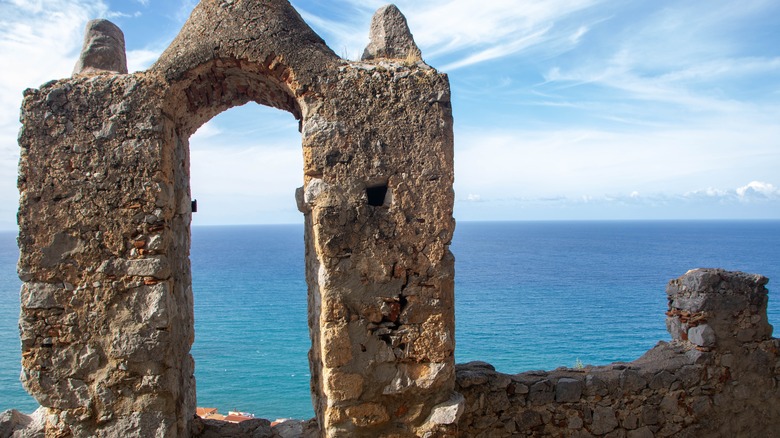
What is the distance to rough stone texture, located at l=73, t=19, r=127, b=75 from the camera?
13.9 ft

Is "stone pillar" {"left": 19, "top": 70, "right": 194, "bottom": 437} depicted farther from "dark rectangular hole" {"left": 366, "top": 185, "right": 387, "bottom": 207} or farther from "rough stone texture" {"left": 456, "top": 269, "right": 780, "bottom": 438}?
"rough stone texture" {"left": 456, "top": 269, "right": 780, "bottom": 438}

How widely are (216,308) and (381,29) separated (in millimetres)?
33535

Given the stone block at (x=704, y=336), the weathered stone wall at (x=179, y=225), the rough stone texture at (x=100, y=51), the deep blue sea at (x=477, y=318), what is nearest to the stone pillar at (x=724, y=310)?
the stone block at (x=704, y=336)

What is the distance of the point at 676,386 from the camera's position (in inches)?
207

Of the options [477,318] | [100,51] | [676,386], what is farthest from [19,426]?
[477,318]

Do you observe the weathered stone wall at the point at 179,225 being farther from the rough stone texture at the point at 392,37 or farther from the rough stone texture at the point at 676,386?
the rough stone texture at the point at 676,386

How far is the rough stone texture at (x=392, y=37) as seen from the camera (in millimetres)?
4312

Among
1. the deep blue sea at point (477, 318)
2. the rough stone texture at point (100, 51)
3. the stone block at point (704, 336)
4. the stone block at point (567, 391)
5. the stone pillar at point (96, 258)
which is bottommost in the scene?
the deep blue sea at point (477, 318)

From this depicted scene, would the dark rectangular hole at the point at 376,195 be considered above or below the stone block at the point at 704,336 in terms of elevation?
above

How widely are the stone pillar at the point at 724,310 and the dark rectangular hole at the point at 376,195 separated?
3582 mm

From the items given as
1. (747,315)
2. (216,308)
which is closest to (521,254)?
(216,308)

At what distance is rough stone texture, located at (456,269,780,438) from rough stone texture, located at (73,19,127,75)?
376 centimetres

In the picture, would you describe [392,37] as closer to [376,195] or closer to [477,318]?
[376,195]

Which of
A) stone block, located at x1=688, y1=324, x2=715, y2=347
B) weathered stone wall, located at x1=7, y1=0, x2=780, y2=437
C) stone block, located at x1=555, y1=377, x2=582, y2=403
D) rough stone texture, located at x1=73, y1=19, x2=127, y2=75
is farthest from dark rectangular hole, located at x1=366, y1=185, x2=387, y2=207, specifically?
stone block, located at x1=688, y1=324, x2=715, y2=347
